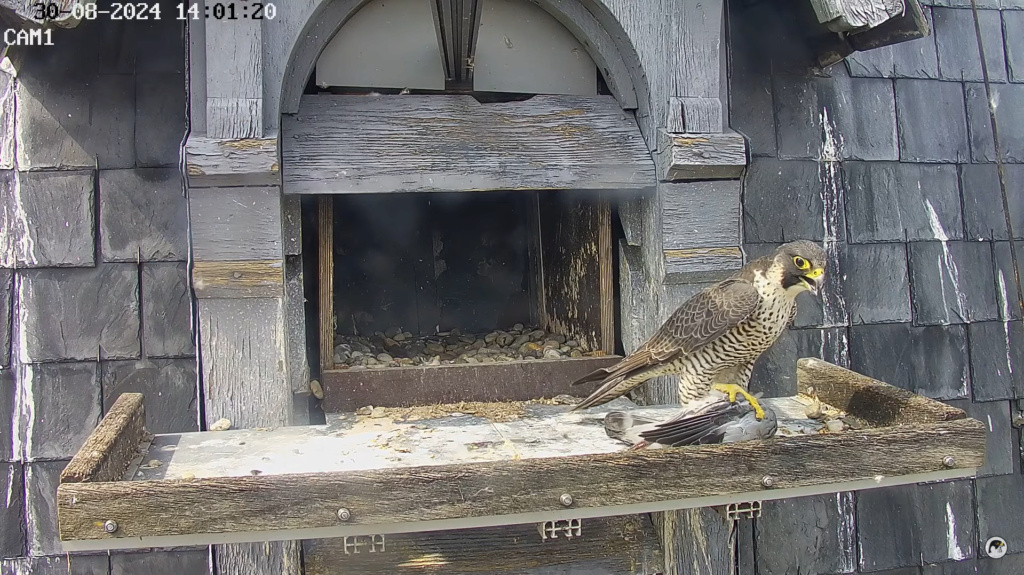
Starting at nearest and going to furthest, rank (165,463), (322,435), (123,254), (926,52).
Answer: (165,463), (322,435), (123,254), (926,52)

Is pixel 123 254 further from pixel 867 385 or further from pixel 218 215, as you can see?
pixel 867 385

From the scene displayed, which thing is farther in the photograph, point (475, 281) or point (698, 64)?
point (475, 281)

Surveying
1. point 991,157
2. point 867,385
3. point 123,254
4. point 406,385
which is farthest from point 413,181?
point 991,157

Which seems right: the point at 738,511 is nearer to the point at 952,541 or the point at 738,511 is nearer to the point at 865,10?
the point at 865,10

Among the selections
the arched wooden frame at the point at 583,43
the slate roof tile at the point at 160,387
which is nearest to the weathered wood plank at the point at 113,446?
the slate roof tile at the point at 160,387

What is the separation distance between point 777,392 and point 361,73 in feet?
5.87

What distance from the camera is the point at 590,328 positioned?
2.60 metres

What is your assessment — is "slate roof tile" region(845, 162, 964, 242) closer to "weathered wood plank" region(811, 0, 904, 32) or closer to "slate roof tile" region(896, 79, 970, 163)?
"slate roof tile" region(896, 79, 970, 163)

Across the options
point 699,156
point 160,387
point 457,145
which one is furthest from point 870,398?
point 160,387

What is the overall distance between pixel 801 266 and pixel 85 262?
2.10 m

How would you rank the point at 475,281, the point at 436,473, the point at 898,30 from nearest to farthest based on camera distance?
the point at 436,473, the point at 898,30, the point at 475,281

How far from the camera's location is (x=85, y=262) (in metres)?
2.51

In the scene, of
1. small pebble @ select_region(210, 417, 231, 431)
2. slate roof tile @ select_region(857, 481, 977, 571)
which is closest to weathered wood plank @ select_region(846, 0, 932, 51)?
slate roof tile @ select_region(857, 481, 977, 571)

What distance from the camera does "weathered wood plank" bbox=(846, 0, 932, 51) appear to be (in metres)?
2.28
